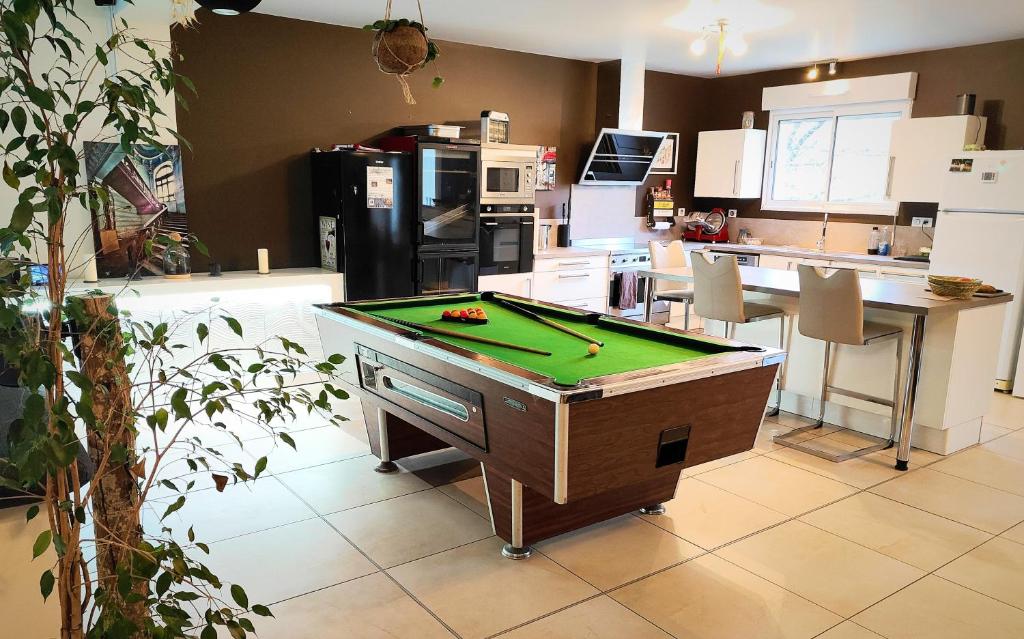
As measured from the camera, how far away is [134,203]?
488cm

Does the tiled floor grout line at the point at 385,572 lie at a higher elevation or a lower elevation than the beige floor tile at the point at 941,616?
higher

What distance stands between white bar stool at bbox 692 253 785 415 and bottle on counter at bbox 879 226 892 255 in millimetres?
2376

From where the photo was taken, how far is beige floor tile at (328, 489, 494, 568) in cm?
303

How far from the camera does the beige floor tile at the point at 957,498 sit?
344 cm

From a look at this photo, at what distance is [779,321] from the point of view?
5020 mm

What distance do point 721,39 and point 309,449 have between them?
4.11m

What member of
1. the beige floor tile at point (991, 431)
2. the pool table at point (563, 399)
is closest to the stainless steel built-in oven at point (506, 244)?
the pool table at point (563, 399)

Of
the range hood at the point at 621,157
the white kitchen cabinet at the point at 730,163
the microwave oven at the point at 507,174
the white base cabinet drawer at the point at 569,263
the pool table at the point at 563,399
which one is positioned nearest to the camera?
the pool table at the point at 563,399

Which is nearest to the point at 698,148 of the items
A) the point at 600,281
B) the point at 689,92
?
the point at 689,92

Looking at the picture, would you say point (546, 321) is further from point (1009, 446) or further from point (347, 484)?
point (1009, 446)

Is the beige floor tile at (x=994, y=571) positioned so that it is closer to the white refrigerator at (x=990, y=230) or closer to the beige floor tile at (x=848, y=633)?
the beige floor tile at (x=848, y=633)

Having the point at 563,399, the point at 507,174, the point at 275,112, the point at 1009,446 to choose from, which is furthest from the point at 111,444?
the point at 507,174

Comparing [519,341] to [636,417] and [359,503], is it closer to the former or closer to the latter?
[636,417]

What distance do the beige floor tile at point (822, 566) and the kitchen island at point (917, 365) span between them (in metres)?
1.18
